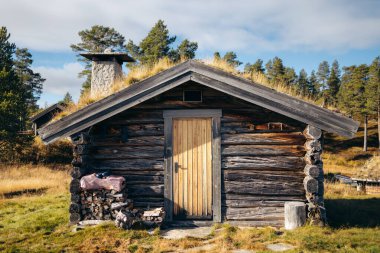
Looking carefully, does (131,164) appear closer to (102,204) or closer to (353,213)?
(102,204)

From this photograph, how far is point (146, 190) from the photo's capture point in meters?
7.91

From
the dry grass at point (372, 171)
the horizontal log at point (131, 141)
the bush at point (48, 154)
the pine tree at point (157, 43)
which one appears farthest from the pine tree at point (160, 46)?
the horizontal log at point (131, 141)

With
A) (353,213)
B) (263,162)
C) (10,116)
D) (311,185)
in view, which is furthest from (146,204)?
(10,116)

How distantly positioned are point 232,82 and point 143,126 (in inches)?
98.4

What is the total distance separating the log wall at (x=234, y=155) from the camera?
7590 mm

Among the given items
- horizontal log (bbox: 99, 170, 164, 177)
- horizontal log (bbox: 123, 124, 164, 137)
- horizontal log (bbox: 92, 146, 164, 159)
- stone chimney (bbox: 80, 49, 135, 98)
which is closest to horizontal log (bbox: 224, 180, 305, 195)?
horizontal log (bbox: 99, 170, 164, 177)

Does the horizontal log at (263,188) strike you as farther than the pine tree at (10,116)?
No

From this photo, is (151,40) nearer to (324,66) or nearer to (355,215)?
(355,215)

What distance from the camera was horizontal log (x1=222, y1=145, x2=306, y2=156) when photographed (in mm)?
7609

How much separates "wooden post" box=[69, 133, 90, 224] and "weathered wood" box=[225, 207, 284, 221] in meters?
3.57

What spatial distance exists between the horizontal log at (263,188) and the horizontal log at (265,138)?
0.96 metres

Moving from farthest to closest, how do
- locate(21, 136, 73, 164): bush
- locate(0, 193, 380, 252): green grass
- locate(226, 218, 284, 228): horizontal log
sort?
locate(21, 136, 73, 164): bush
locate(226, 218, 284, 228): horizontal log
locate(0, 193, 380, 252): green grass

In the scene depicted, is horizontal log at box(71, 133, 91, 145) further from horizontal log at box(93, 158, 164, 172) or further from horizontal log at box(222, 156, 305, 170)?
horizontal log at box(222, 156, 305, 170)

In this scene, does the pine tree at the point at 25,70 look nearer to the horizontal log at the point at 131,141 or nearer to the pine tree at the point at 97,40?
the pine tree at the point at 97,40
